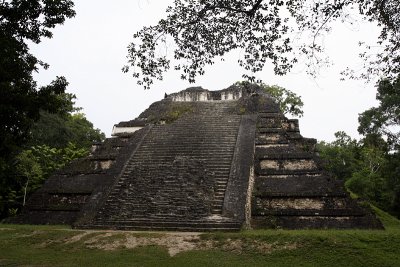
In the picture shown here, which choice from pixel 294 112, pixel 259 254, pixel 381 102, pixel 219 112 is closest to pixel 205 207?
pixel 259 254

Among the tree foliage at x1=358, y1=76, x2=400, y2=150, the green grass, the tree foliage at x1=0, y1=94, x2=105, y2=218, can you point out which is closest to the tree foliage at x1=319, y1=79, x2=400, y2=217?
the tree foliage at x1=358, y1=76, x2=400, y2=150

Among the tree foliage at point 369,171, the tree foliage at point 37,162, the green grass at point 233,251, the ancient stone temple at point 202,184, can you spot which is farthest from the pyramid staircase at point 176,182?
the tree foliage at point 369,171

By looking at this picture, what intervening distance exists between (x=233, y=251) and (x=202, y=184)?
11.6 feet

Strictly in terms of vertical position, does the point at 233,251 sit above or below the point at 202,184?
below

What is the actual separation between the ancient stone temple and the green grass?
1444 mm

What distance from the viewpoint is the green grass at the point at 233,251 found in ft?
19.6

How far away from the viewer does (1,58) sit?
582cm

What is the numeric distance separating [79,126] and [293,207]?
19.4 m

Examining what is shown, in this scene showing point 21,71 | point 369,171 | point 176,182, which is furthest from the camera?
point 369,171

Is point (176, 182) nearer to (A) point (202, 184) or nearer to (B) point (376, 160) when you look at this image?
(A) point (202, 184)

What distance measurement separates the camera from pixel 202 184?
32.4 feet

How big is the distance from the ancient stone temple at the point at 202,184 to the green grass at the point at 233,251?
144 cm

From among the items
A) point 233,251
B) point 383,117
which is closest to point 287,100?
point 383,117

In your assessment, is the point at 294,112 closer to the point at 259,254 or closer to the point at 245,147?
the point at 245,147
